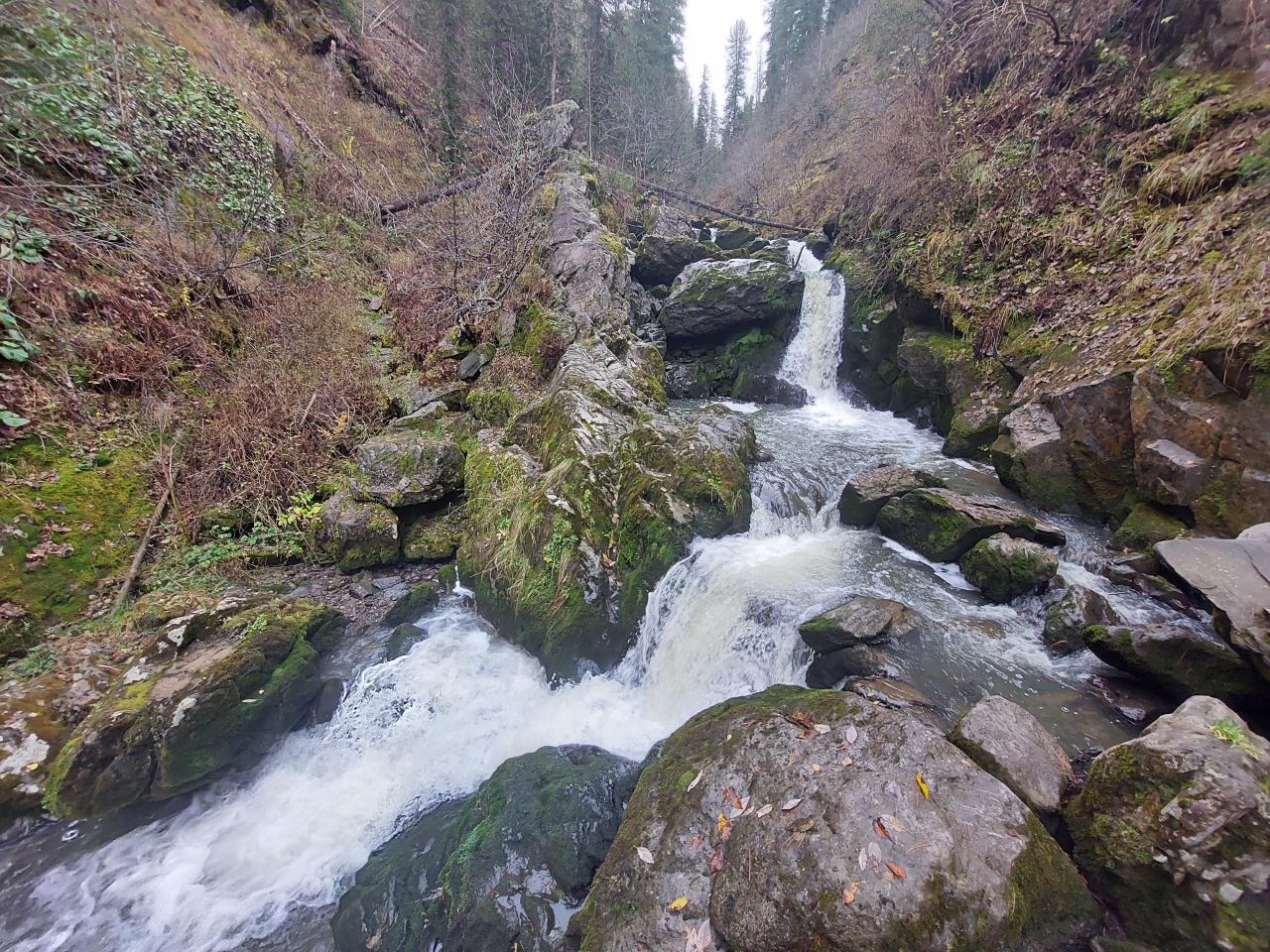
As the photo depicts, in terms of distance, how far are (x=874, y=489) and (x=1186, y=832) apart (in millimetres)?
4881

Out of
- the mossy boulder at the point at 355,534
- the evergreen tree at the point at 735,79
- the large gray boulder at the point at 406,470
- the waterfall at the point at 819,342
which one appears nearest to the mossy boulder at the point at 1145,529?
the waterfall at the point at 819,342

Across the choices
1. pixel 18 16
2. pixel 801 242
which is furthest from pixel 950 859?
pixel 801 242

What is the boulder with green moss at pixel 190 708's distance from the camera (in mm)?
3805

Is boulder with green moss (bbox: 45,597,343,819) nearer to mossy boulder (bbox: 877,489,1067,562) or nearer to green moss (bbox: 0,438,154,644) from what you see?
green moss (bbox: 0,438,154,644)

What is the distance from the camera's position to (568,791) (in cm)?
389

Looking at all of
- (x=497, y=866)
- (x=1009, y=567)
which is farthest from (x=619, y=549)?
(x=1009, y=567)

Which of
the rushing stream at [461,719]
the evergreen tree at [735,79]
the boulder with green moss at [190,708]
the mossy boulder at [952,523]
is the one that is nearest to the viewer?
the rushing stream at [461,719]

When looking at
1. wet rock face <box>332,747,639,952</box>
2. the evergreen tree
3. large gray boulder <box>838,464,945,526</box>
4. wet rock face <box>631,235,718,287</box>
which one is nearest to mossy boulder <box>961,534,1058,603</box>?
large gray boulder <box>838,464,945,526</box>

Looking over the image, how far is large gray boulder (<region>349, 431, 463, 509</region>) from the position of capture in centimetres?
650

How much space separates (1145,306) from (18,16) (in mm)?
14435

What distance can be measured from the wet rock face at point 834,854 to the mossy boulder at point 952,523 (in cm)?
349

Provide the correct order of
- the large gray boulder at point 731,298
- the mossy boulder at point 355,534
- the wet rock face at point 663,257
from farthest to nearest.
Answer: the wet rock face at point 663,257
the large gray boulder at point 731,298
the mossy boulder at point 355,534

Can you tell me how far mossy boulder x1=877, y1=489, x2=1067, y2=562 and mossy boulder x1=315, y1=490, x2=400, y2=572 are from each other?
6657 mm

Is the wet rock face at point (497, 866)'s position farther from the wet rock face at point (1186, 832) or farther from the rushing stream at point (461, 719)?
the wet rock face at point (1186, 832)
